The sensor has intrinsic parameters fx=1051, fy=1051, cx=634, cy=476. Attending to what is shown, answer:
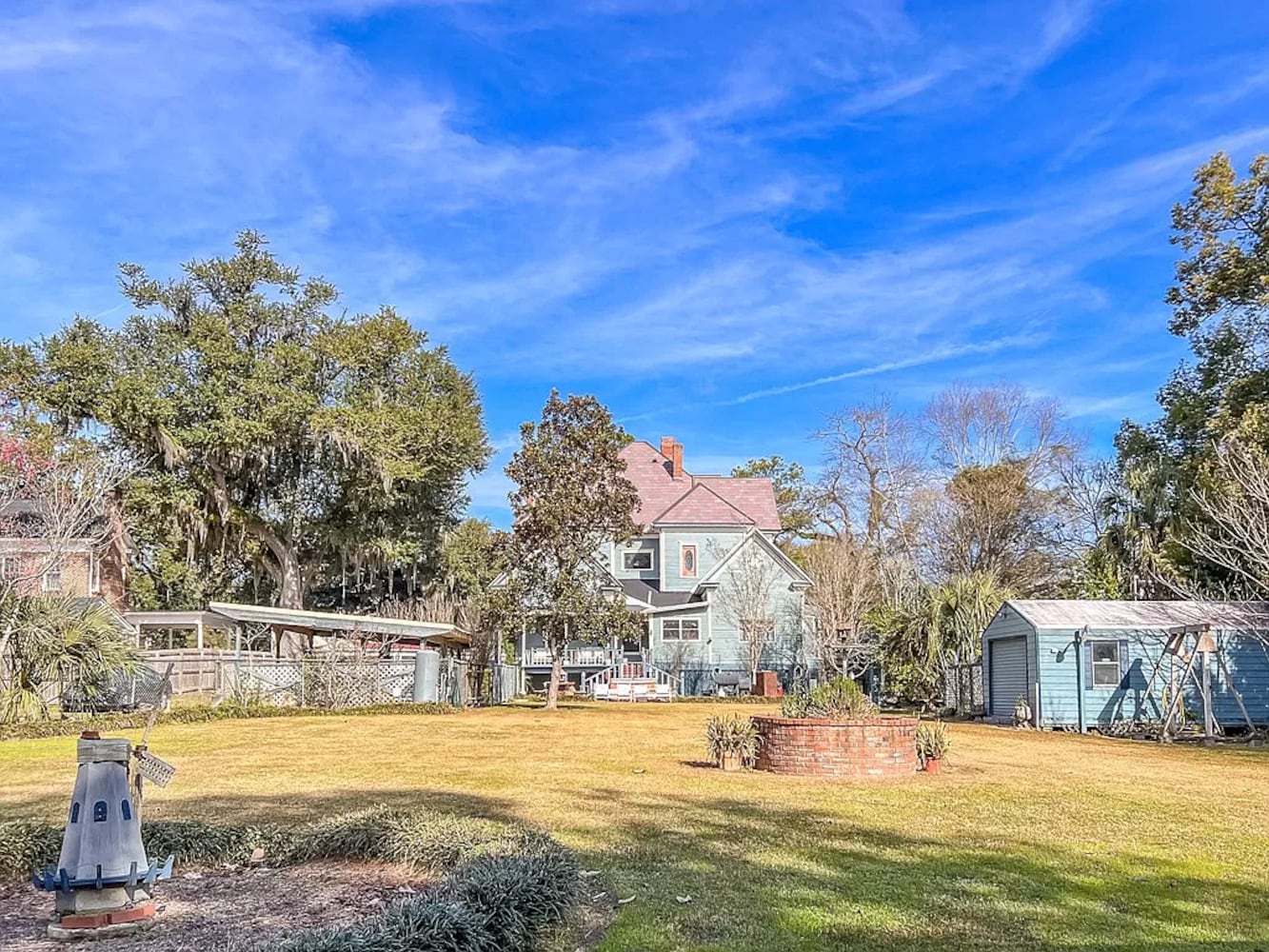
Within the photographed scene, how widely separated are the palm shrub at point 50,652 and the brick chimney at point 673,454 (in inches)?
1076

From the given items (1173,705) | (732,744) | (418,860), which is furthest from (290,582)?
(418,860)

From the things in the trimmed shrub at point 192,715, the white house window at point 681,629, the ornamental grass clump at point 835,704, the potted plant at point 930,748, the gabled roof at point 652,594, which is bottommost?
the trimmed shrub at point 192,715

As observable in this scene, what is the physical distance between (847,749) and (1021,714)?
1127cm

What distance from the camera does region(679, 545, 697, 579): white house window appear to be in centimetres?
4041

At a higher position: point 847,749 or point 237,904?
point 847,749

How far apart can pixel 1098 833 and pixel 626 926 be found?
4.70 m

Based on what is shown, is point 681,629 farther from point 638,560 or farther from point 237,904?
point 237,904

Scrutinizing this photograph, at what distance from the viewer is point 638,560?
41.8 m

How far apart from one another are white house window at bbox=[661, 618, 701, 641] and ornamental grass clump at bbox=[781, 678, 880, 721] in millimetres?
24121

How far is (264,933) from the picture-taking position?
5.33m

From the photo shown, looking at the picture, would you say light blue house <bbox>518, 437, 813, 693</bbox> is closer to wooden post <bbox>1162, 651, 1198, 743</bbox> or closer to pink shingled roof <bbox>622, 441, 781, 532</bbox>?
pink shingled roof <bbox>622, 441, 781, 532</bbox>

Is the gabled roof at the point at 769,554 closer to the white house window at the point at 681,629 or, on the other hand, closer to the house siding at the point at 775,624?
the house siding at the point at 775,624

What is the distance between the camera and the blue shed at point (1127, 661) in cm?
2038

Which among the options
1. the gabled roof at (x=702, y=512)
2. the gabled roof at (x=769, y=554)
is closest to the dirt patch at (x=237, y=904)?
the gabled roof at (x=769, y=554)
